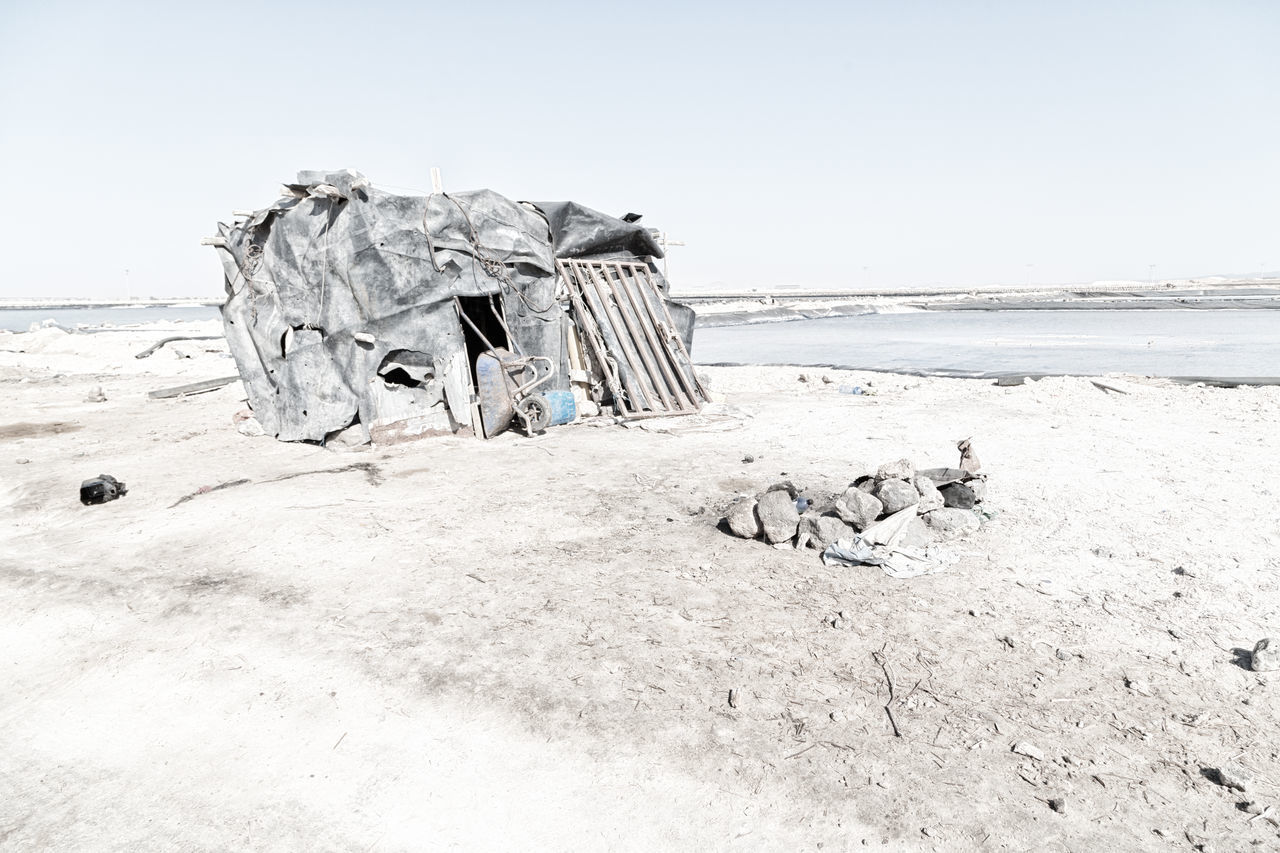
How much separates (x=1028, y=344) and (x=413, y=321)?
18802 mm

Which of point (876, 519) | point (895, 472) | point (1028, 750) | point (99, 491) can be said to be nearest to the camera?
point (1028, 750)

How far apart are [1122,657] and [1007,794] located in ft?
5.06

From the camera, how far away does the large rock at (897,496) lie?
5.85 metres

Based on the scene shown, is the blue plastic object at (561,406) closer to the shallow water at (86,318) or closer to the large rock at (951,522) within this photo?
the large rock at (951,522)

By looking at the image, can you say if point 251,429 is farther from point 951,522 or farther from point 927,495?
point 951,522

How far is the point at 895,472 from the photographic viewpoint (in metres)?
6.10

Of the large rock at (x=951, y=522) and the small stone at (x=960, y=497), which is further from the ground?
the small stone at (x=960, y=497)

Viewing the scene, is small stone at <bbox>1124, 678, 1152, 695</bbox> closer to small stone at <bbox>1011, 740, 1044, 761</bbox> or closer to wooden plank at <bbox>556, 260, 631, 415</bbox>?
small stone at <bbox>1011, 740, 1044, 761</bbox>

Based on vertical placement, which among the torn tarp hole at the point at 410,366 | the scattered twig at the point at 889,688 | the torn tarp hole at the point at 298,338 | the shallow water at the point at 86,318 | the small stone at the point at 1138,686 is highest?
the shallow water at the point at 86,318

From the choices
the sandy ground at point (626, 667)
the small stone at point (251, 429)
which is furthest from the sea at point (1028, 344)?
the small stone at point (251, 429)

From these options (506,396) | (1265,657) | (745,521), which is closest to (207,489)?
(506,396)

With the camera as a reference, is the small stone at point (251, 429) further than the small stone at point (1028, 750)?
Yes

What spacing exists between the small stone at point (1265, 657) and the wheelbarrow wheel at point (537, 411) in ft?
26.4

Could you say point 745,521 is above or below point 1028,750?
above
